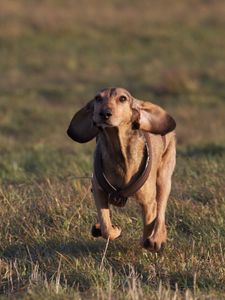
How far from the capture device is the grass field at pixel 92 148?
6234 mm

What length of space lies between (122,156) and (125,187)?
0.20 m

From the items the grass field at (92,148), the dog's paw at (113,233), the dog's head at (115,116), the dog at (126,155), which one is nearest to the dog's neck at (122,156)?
the dog at (126,155)

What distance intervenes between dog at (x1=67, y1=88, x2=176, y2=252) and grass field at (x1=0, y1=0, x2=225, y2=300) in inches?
10.1

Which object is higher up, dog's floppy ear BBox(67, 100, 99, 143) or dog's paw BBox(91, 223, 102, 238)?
dog's floppy ear BBox(67, 100, 99, 143)

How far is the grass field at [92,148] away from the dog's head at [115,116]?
2.91 feet

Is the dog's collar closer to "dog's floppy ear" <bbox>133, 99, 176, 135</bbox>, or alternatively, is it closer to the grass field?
"dog's floppy ear" <bbox>133, 99, 176, 135</bbox>

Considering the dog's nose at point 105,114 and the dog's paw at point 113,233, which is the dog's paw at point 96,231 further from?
the dog's nose at point 105,114

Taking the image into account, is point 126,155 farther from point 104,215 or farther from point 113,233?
point 113,233

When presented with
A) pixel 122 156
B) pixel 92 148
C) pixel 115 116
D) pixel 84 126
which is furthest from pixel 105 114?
pixel 92 148

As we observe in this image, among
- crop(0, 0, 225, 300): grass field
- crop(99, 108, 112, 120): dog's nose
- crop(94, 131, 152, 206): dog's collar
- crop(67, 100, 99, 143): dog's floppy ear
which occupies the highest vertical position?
crop(99, 108, 112, 120): dog's nose

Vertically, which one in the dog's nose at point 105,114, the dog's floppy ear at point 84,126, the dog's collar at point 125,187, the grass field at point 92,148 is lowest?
the grass field at point 92,148

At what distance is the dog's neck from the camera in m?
6.33

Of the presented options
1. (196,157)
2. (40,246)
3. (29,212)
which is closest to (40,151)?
(196,157)

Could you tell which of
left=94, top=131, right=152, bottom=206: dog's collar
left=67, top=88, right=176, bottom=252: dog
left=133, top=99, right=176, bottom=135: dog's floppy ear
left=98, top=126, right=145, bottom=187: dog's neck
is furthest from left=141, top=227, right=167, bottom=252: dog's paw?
left=133, top=99, right=176, bottom=135: dog's floppy ear
